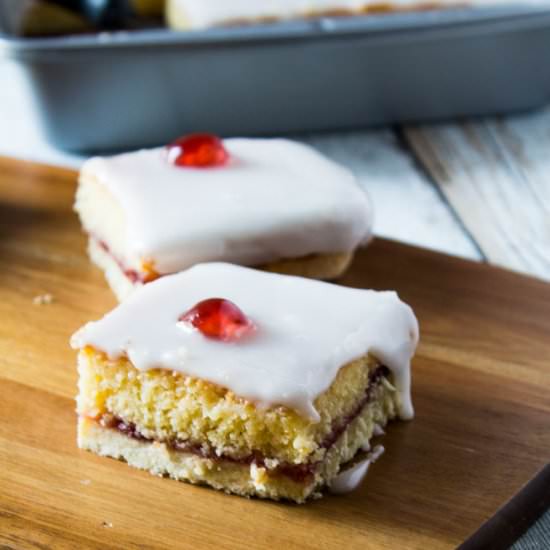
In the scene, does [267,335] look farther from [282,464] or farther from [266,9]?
[266,9]

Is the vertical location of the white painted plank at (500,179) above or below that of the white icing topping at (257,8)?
below

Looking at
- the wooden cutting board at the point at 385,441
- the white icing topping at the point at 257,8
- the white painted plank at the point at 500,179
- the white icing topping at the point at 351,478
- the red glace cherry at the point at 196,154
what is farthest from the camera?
the white icing topping at the point at 257,8

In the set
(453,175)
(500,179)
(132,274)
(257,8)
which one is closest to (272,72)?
(257,8)

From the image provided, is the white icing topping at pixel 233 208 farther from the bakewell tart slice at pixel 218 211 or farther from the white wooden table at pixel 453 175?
the white wooden table at pixel 453 175

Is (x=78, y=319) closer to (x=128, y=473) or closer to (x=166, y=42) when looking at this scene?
(x=128, y=473)

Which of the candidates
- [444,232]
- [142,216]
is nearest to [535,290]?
[444,232]

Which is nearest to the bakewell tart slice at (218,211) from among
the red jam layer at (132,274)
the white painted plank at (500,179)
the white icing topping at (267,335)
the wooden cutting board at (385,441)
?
the red jam layer at (132,274)

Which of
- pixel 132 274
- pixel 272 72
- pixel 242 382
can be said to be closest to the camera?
pixel 242 382
